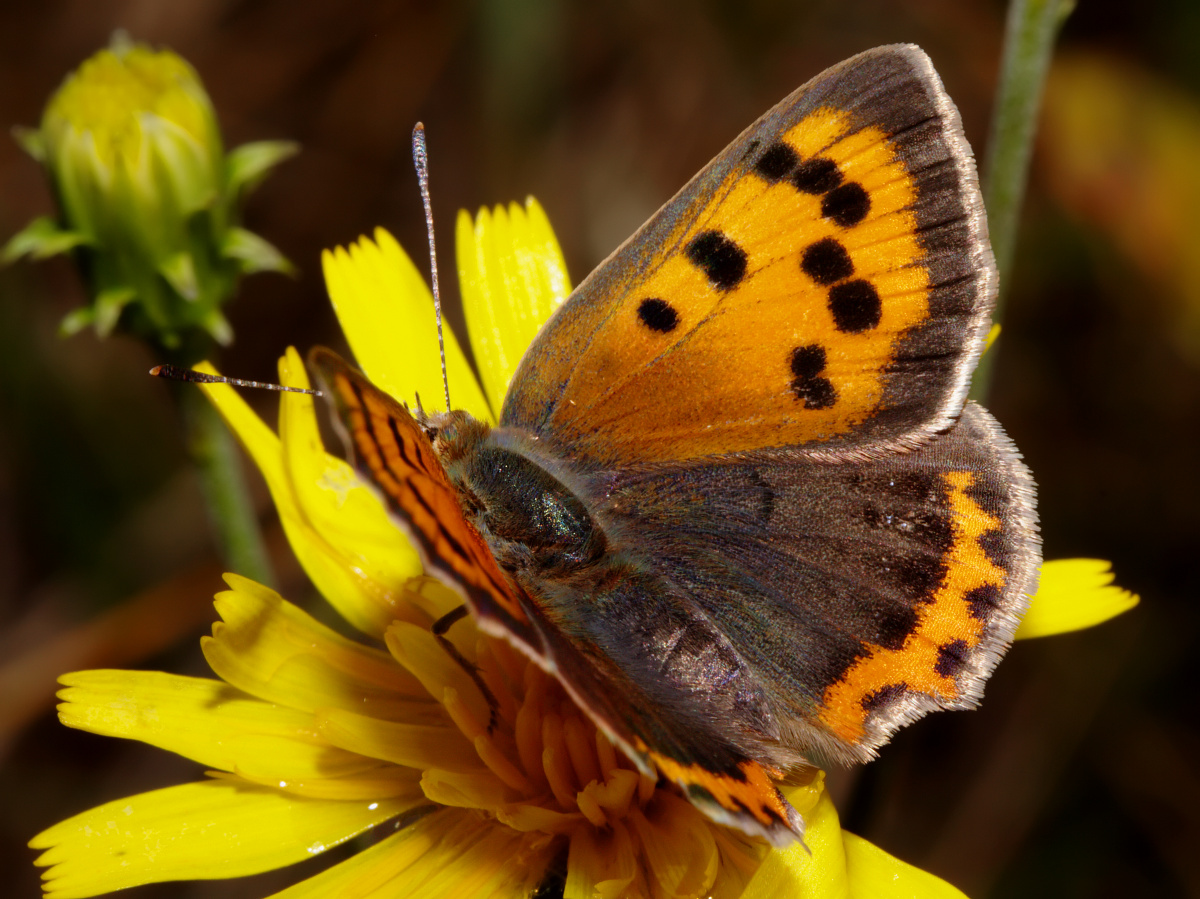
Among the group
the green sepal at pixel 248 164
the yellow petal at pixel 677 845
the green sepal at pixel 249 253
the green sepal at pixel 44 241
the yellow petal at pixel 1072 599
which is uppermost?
the green sepal at pixel 44 241

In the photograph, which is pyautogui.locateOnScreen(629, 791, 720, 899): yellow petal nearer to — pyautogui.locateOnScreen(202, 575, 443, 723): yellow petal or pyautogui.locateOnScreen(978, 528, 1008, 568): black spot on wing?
pyautogui.locateOnScreen(202, 575, 443, 723): yellow petal

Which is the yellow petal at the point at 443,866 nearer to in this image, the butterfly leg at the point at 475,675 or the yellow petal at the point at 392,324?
the butterfly leg at the point at 475,675

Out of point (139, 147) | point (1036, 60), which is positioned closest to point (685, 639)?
point (1036, 60)

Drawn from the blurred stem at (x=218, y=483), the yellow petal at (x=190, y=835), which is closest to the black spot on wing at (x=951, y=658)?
the yellow petal at (x=190, y=835)

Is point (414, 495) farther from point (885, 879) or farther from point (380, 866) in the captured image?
point (885, 879)

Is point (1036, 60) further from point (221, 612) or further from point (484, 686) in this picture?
point (221, 612)

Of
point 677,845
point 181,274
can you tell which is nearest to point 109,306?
point 181,274

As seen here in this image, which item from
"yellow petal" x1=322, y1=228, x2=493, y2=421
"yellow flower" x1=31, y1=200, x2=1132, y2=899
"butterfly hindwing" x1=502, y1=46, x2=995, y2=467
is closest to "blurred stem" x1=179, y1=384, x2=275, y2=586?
"yellow flower" x1=31, y1=200, x2=1132, y2=899
